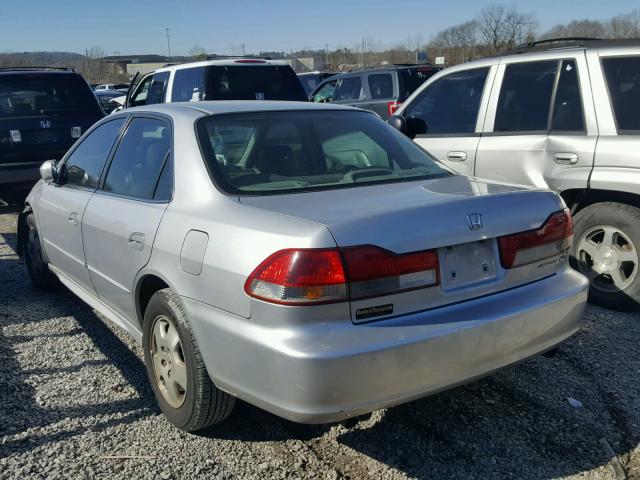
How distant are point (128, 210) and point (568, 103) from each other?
133 inches

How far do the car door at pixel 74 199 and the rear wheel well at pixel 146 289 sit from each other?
2.70 ft

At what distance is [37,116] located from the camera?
855 cm

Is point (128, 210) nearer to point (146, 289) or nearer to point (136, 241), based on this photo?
point (136, 241)

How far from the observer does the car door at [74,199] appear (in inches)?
165

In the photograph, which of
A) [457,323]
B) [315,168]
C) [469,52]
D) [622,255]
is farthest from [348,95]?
[469,52]

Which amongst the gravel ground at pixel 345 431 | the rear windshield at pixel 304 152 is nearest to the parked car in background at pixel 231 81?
the rear windshield at pixel 304 152

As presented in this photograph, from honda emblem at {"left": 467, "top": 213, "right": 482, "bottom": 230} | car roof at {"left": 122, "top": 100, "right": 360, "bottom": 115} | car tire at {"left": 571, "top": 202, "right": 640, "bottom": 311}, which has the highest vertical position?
car roof at {"left": 122, "top": 100, "right": 360, "bottom": 115}

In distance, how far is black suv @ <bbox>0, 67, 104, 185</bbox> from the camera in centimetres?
830

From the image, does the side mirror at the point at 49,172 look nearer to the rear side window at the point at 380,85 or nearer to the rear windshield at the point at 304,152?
the rear windshield at the point at 304,152

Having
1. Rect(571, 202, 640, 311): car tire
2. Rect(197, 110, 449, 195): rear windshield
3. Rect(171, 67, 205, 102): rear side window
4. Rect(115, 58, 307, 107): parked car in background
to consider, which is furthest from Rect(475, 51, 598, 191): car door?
Rect(171, 67, 205, 102): rear side window

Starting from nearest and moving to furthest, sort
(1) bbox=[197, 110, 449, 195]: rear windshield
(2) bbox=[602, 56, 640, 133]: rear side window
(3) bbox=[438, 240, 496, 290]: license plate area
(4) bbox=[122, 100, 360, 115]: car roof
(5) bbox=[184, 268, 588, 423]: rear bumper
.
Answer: (5) bbox=[184, 268, 588, 423]: rear bumper
(3) bbox=[438, 240, 496, 290]: license plate area
(1) bbox=[197, 110, 449, 195]: rear windshield
(4) bbox=[122, 100, 360, 115]: car roof
(2) bbox=[602, 56, 640, 133]: rear side window

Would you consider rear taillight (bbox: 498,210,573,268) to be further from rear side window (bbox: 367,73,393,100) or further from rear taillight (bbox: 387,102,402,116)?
rear side window (bbox: 367,73,393,100)

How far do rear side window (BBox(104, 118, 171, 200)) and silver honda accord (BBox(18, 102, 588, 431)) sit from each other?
13 millimetres

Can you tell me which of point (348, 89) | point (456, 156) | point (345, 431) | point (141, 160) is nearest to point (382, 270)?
point (345, 431)
